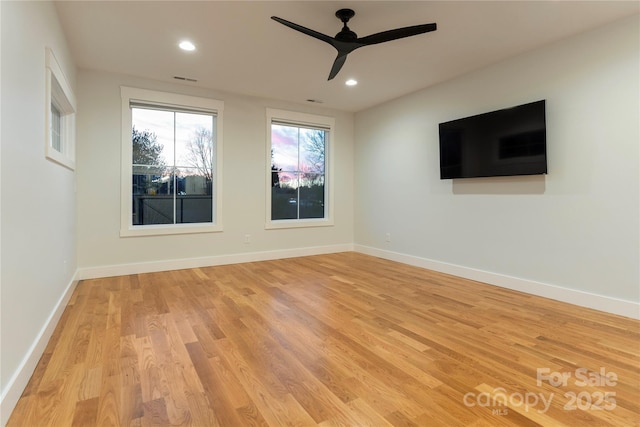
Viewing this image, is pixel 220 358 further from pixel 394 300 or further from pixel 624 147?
pixel 624 147

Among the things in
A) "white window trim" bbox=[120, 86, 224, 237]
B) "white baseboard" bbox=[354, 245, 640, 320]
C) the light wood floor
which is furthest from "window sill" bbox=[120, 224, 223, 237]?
"white baseboard" bbox=[354, 245, 640, 320]

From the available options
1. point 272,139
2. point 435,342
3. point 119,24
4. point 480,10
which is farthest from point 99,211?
point 480,10

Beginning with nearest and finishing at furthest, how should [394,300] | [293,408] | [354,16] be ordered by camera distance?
[293,408] < [354,16] < [394,300]

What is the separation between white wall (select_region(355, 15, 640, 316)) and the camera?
2869 millimetres

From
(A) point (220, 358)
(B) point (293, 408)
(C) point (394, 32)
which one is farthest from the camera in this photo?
(C) point (394, 32)

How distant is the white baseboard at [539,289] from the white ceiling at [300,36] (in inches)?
99.2

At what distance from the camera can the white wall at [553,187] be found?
287cm

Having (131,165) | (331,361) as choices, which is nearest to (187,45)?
(131,165)

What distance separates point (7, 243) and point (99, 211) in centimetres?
284

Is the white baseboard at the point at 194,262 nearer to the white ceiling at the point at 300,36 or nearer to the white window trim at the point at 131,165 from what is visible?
the white window trim at the point at 131,165

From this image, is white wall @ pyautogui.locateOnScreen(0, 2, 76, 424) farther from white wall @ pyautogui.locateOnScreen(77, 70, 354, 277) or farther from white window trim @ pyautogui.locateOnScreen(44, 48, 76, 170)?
white wall @ pyautogui.locateOnScreen(77, 70, 354, 277)

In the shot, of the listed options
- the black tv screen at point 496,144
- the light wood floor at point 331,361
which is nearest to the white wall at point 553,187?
the black tv screen at point 496,144

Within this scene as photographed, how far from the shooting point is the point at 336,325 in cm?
261

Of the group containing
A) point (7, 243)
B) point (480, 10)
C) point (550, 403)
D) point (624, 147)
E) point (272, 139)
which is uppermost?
point (480, 10)
